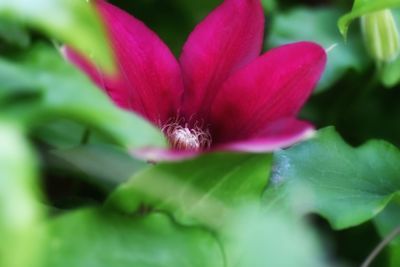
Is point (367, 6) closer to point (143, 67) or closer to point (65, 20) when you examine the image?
point (143, 67)

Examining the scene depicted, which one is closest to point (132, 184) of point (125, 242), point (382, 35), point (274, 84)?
point (125, 242)

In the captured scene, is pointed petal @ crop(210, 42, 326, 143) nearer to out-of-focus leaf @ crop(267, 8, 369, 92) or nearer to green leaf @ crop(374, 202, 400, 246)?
green leaf @ crop(374, 202, 400, 246)

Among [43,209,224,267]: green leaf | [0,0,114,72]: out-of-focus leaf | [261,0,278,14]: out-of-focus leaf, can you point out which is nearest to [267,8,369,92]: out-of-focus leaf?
[261,0,278,14]: out-of-focus leaf

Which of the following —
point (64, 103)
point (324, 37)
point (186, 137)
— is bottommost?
point (324, 37)

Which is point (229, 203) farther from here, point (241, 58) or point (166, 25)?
point (166, 25)

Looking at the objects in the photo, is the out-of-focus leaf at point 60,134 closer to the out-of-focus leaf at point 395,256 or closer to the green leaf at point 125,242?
the green leaf at point 125,242

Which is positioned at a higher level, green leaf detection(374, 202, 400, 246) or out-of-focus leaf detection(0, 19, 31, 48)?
out-of-focus leaf detection(0, 19, 31, 48)

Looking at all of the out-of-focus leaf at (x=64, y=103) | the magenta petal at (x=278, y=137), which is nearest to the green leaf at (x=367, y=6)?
the magenta petal at (x=278, y=137)
